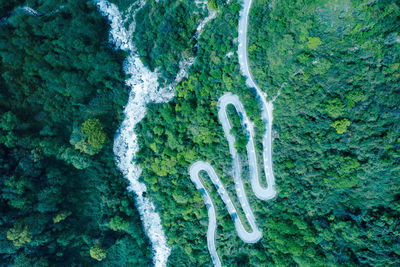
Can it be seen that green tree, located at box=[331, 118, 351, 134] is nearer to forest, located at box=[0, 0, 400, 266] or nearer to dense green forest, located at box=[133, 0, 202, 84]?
forest, located at box=[0, 0, 400, 266]

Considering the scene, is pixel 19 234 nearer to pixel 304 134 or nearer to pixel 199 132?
pixel 199 132

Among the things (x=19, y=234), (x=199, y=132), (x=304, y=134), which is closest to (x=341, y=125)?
(x=304, y=134)

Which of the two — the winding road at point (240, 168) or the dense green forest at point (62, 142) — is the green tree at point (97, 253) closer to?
the dense green forest at point (62, 142)

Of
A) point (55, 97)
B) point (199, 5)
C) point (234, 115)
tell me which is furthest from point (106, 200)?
point (199, 5)

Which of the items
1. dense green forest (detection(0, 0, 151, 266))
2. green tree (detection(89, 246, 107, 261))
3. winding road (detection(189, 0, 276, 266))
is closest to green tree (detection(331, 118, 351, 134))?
winding road (detection(189, 0, 276, 266))

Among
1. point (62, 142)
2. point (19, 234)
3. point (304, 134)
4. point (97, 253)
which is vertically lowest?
point (97, 253)
